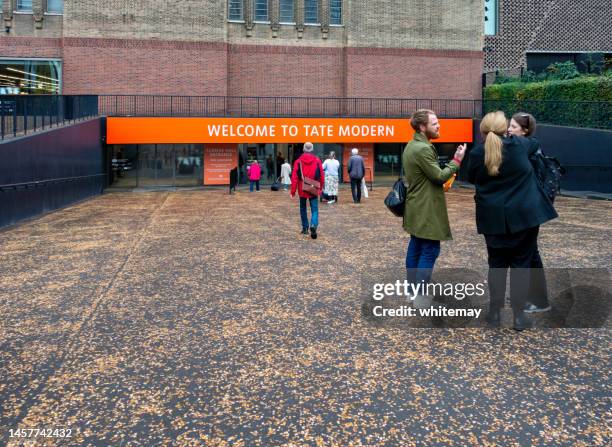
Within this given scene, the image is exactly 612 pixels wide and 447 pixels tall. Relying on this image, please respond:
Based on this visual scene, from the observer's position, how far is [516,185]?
179 inches

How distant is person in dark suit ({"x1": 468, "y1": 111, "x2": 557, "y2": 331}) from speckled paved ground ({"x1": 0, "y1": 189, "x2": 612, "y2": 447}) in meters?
0.50

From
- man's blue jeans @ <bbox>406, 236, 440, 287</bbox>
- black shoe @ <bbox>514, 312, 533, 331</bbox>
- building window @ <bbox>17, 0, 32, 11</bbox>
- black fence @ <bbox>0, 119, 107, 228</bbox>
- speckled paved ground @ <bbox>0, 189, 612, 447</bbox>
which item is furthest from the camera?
building window @ <bbox>17, 0, 32, 11</bbox>

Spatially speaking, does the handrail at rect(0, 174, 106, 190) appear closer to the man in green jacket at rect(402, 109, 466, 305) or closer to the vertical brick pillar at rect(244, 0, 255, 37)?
the man in green jacket at rect(402, 109, 466, 305)

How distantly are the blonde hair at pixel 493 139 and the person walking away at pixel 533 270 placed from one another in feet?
1.59

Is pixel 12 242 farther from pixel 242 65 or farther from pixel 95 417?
pixel 242 65

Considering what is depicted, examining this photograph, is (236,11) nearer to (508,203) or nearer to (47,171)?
(47,171)

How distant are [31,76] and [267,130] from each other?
11158 millimetres

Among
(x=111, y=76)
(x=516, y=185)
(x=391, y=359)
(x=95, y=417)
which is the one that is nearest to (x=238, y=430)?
(x=95, y=417)

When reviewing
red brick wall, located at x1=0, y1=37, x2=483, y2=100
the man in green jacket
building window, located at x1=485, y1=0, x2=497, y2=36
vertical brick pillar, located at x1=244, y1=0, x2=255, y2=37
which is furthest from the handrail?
building window, located at x1=485, y1=0, x2=497, y2=36

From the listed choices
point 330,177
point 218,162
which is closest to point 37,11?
point 218,162

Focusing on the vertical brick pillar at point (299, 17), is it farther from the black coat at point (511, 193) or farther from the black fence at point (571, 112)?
the black coat at point (511, 193)

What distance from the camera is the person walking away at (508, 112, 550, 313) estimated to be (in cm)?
498

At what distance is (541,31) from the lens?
33.5m

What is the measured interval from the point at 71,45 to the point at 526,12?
82.8ft
